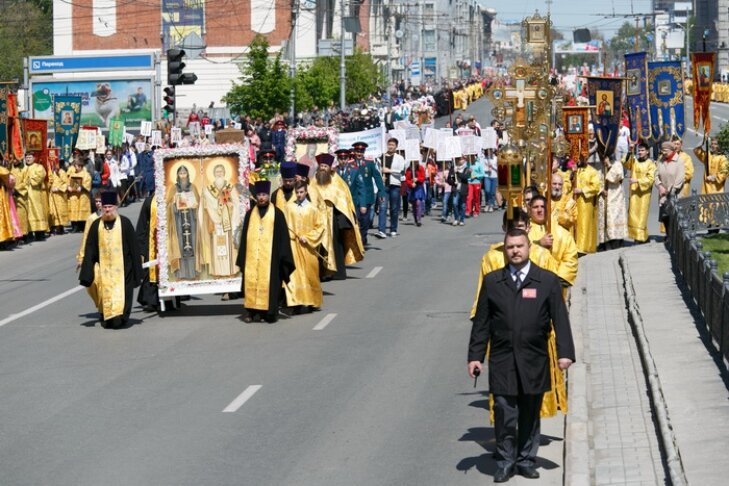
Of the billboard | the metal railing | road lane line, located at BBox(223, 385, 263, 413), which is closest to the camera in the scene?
road lane line, located at BBox(223, 385, 263, 413)

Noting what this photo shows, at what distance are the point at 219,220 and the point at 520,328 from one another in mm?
9678

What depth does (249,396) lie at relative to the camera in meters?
13.4

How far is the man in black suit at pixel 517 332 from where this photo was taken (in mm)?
9703

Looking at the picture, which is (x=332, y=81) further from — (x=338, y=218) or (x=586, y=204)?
(x=338, y=218)

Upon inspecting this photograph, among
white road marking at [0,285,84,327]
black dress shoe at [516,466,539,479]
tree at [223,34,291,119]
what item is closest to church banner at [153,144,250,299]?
white road marking at [0,285,84,327]

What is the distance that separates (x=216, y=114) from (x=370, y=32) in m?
43.2

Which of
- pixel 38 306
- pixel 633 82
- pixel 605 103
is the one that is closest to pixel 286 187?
pixel 38 306

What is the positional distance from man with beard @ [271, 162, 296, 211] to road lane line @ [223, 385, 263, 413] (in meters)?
5.83

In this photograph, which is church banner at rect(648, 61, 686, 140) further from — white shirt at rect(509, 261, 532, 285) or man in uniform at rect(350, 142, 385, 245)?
white shirt at rect(509, 261, 532, 285)

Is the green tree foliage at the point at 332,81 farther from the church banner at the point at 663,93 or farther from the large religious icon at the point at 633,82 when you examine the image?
the church banner at the point at 663,93

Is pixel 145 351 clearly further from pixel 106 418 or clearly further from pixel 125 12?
pixel 125 12

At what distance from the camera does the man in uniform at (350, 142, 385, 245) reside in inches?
1063

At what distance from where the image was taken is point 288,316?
18.8 meters

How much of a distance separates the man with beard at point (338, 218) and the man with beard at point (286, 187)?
187 cm
